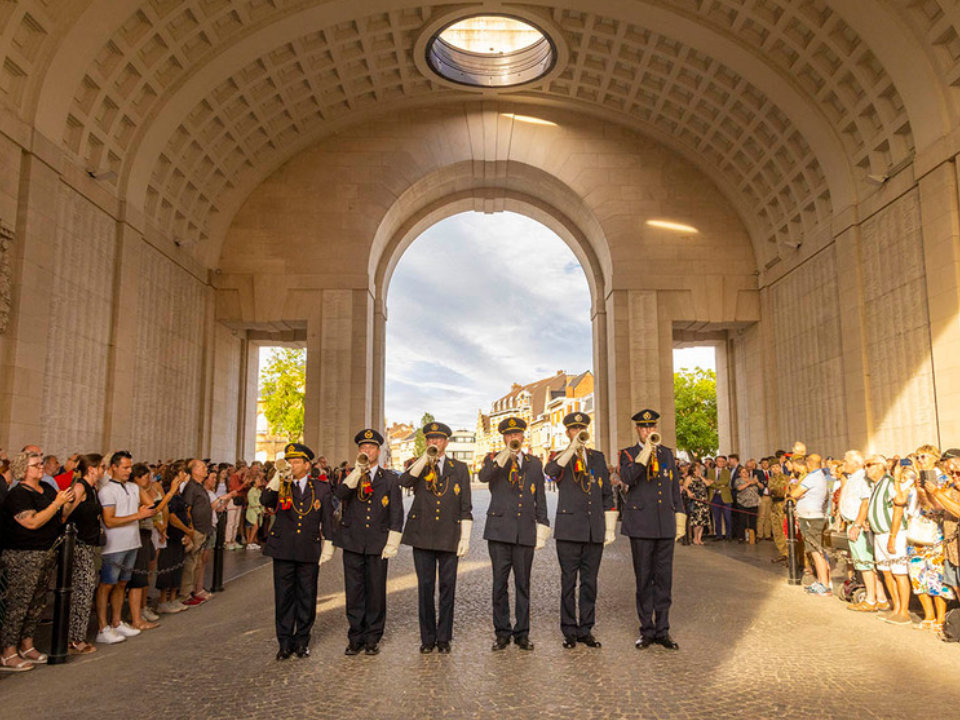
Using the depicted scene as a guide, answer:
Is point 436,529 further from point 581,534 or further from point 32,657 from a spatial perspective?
point 32,657

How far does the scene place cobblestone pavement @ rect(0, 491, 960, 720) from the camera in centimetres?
534

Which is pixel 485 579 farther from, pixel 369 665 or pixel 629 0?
pixel 629 0

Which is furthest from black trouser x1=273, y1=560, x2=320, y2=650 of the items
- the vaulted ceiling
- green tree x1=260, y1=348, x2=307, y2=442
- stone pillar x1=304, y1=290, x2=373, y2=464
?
green tree x1=260, y1=348, x2=307, y2=442

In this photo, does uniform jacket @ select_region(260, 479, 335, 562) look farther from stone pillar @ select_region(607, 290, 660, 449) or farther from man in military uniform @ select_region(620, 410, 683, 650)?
stone pillar @ select_region(607, 290, 660, 449)

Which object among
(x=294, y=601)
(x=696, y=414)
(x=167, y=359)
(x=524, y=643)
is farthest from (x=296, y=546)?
(x=696, y=414)

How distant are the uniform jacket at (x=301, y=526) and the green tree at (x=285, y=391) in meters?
35.0

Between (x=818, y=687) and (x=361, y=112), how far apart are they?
23.0 metres

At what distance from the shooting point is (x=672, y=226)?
2491cm

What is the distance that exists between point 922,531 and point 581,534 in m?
4.03

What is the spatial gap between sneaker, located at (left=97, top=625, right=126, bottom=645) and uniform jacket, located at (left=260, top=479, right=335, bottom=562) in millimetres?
2135

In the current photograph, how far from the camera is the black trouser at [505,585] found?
7.03 m

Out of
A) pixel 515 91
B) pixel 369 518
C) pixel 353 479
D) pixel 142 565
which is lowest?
pixel 142 565

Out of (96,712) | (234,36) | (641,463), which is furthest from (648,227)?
(96,712)

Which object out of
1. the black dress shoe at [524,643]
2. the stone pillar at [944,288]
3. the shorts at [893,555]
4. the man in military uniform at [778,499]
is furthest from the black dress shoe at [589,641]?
the stone pillar at [944,288]
